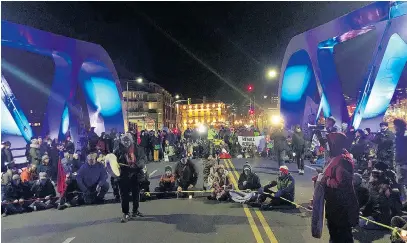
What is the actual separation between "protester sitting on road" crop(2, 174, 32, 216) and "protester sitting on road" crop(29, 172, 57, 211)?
0.19 metres

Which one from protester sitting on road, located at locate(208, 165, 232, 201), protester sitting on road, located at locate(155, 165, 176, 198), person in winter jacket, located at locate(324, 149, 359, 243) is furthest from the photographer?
protester sitting on road, located at locate(155, 165, 176, 198)

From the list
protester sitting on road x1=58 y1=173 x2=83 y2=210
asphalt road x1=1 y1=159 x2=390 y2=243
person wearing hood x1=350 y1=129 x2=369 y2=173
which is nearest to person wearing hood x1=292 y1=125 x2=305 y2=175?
person wearing hood x1=350 y1=129 x2=369 y2=173

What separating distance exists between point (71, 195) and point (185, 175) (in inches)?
127

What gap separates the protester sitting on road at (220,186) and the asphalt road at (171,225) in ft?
1.05

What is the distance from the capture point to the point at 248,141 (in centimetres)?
2212

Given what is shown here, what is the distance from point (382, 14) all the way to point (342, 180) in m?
12.5

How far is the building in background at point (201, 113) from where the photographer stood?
463ft

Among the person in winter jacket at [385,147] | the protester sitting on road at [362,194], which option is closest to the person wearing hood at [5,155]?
the protester sitting on road at [362,194]

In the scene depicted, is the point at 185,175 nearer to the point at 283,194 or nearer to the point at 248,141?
the point at 283,194

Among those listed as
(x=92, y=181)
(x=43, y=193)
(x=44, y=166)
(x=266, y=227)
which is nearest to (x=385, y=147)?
(x=266, y=227)

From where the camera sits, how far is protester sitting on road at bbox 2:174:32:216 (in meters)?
8.92

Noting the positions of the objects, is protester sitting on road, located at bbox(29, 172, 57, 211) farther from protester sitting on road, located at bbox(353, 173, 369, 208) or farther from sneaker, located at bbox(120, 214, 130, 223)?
protester sitting on road, located at bbox(353, 173, 369, 208)

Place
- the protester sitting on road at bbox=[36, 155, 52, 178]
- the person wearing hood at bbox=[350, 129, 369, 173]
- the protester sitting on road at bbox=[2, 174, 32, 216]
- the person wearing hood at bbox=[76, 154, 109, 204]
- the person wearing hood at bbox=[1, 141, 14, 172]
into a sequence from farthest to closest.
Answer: the person wearing hood at bbox=[350, 129, 369, 173]
the protester sitting on road at bbox=[36, 155, 52, 178]
the person wearing hood at bbox=[1, 141, 14, 172]
the person wearing hood at bbox=[76, 154, 109, 204]
the protester sitting on road at bbox=[2, 174, 32, 216]

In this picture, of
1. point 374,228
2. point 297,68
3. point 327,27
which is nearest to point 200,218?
point 374,228
